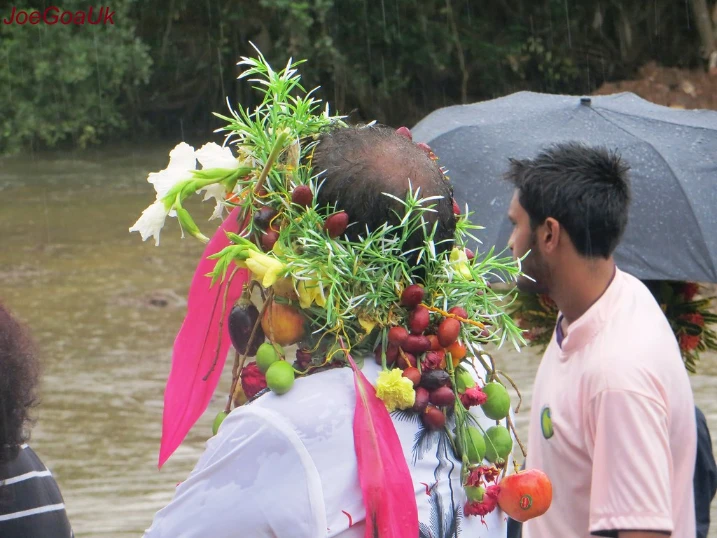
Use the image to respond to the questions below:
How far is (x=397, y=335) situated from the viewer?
1807 mm

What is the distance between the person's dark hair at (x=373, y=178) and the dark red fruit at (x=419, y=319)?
103 mm

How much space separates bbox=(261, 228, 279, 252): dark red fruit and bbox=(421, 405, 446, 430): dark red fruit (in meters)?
0.36

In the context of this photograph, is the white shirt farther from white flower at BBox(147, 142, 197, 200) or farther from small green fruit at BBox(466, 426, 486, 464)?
white flower at BBox(147, 142, 197, 200)

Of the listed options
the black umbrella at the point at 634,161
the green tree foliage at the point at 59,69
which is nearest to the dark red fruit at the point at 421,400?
the black umbrella at the point at 634,161

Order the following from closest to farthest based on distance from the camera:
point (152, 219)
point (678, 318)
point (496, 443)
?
point (496, 443)
point (152, 219)
point (678, 318)

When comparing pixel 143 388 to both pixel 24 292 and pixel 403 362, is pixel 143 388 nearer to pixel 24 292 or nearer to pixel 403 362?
pixel 24 292

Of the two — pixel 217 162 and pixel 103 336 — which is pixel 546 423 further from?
pixel 103 336

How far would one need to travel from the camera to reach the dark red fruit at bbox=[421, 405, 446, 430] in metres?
1.81

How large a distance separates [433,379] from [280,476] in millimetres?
326

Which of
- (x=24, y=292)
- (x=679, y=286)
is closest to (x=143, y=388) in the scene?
(x=24, y=292)

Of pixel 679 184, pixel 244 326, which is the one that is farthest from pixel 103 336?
pixel 244 326

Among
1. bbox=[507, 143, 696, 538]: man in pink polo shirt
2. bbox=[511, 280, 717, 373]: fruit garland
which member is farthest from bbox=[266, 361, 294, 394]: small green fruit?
bbox=[511, 280, 717, 373]: fruit garland

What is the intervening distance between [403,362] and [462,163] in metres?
2.75

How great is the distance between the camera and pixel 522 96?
505cm
